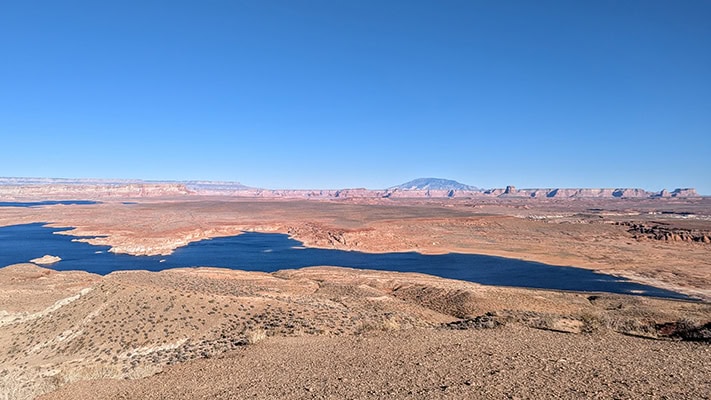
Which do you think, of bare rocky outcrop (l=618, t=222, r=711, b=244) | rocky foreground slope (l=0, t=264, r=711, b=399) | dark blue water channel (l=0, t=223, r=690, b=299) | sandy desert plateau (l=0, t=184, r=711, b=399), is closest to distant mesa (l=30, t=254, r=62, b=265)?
dark blue water channel (l=0, t=223, r=690, b=299)

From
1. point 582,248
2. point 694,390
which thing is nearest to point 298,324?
point 694,390

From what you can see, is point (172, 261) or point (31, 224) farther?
point (31, 224)

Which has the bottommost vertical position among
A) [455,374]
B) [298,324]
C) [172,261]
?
[172,261]

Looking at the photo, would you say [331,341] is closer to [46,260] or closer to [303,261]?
[303,261]

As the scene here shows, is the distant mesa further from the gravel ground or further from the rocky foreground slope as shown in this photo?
the gravel ground

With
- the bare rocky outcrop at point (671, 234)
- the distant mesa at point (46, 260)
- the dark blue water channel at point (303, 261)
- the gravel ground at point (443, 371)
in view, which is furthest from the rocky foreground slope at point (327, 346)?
the bare rocky outcrop at point (671, 234)

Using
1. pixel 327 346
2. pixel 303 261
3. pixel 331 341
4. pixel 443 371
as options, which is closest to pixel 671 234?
pixel 303 261

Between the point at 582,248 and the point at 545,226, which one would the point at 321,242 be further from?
the point at 545,226
